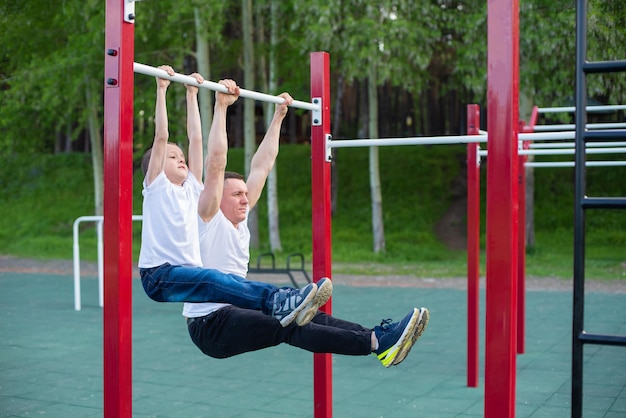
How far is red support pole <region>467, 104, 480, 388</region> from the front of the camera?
5.70 m

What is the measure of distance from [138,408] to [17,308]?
5.08 m

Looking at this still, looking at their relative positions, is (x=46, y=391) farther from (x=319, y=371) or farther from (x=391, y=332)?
(x=391, y=332)

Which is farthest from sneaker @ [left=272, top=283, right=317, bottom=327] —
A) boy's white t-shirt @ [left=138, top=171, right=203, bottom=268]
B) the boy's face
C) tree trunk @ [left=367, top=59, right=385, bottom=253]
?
tree trunk @ [left=367, top=59, right=385, bottom=253]

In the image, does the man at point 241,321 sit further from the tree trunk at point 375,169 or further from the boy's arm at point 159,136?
the tree trunk at point 375,169

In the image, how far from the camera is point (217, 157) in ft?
12.4

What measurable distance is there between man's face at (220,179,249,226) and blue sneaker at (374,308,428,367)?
96 cm

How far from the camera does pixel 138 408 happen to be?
17.4ft

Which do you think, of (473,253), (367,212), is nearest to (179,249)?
(473,253)

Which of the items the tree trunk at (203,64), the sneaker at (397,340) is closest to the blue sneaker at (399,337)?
the sneaker at (397,340)

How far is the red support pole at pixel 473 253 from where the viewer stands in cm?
570

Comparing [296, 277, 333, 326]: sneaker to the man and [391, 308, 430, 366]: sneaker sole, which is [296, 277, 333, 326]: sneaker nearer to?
the man

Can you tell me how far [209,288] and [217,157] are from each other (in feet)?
2.23

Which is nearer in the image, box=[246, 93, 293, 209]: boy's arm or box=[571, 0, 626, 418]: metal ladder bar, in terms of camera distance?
box=[571, 0, 626, 418]: metal ladder bar

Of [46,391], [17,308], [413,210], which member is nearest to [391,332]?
[46,391]
